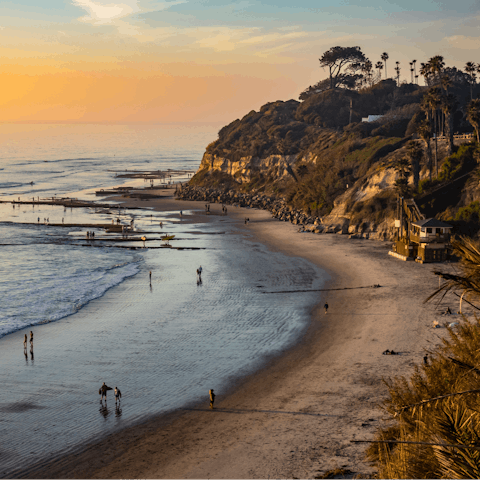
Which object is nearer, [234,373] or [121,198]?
[234,373]

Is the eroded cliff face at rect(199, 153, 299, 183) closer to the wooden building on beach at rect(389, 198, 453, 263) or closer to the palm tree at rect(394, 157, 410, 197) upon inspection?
the palm tree at rect(394, 157, 410, 197)

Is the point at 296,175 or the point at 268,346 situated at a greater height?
the point at 296,175

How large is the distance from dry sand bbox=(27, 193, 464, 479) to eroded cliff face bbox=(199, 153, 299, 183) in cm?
9287

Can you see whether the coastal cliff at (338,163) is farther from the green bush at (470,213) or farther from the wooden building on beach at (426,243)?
the wooden building on beach at (426,243)

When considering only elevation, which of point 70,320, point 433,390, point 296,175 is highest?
point 296,175

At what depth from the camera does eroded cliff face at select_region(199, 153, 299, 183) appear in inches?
5187

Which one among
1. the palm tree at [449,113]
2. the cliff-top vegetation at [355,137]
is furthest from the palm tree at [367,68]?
the palm tree at [449,113]

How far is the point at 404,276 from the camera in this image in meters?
50.2

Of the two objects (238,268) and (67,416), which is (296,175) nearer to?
(238,268)

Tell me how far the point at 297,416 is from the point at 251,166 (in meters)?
123

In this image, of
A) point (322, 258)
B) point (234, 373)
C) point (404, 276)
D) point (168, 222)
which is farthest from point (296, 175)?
point (234, 373)

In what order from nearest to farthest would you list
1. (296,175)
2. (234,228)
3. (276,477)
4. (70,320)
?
(276,477) → (70,320) → (234,228) → (296,175)

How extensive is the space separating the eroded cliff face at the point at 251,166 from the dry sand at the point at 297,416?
92873 mm

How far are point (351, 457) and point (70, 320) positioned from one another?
25.3 m
